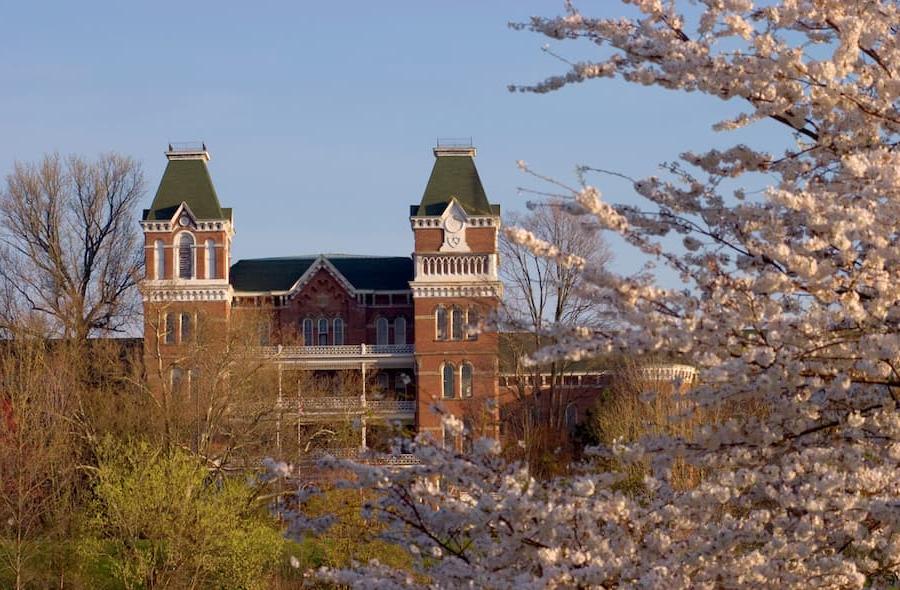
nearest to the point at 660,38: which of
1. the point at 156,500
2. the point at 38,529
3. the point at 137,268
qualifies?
the point at 156,500

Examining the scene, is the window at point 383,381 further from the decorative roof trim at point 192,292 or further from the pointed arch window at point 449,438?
the pointed arch window at point 449,438

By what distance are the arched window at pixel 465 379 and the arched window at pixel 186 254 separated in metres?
8.94

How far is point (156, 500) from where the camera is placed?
24.1 meters

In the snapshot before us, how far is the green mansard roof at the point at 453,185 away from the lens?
4391cm

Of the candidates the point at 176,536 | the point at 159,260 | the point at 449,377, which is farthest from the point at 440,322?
the point at 176,536

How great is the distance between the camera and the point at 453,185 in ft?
146

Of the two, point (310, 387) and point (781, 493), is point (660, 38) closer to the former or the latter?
point (781, 493)

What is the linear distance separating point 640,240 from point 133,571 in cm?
1985

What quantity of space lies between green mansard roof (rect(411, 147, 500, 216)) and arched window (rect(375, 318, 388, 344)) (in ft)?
14.2

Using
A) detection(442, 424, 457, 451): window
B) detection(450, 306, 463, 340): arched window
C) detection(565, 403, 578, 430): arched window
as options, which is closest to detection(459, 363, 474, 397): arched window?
detection(450, 306, 463, 340): arched window

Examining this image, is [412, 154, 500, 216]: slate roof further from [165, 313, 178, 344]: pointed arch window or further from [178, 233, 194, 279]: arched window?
[165, 313, 178, 344]: pointed arch window

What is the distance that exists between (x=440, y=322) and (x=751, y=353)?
3824cm

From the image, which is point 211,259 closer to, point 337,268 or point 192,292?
point 192,292

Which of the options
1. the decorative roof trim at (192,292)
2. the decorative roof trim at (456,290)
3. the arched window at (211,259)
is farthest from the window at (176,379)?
the decorative roof trim at (456,290)
